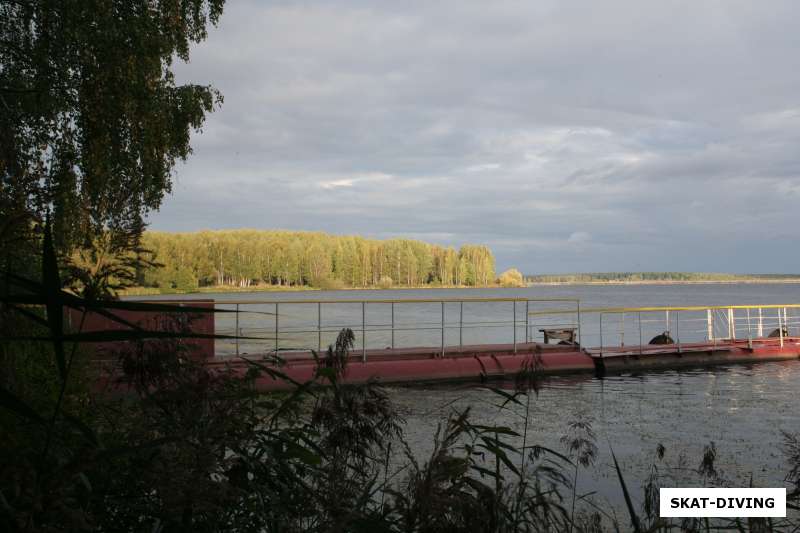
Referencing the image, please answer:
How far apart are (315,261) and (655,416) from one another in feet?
341

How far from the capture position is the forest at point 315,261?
99556 mm

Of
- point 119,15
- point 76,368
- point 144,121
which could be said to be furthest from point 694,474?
point 119,15

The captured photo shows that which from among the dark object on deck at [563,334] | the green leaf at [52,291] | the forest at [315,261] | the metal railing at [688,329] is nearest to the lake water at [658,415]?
the dark object on deck at [563,334]

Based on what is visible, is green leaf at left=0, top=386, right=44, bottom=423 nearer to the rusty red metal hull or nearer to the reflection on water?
the reflection on water

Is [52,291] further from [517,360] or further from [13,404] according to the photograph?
[517,360]

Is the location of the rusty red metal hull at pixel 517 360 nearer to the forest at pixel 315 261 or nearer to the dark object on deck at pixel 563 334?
the dark object on deck at pixel 563 334

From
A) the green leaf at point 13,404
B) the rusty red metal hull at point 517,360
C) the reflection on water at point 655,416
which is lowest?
the reflection on water at point 655,416

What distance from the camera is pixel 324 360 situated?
2.94 meters

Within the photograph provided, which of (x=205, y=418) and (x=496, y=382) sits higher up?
(x=205, y=418)

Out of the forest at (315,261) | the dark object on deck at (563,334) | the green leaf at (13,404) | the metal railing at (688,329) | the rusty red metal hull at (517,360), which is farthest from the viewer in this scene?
the forest at (315,261)

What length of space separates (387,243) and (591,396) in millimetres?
122835

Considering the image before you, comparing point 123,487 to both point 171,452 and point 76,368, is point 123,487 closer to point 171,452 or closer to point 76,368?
point 171,452

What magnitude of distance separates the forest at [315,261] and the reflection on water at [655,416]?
60.0 m

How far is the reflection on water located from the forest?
60.0m
